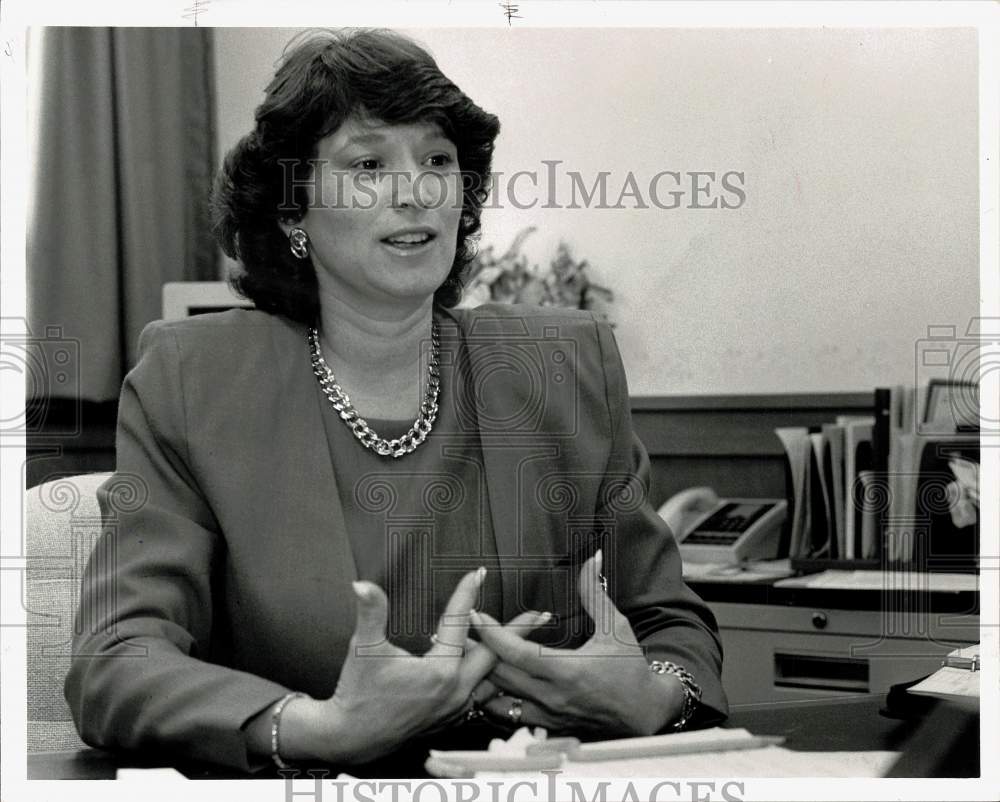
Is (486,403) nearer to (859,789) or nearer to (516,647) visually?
(516,647)

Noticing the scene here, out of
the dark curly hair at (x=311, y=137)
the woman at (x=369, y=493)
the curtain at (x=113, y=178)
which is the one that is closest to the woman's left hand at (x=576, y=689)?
the woman at (x=369, y=493)

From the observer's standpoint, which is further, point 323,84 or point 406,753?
point 323,84

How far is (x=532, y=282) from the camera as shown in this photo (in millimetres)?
1245

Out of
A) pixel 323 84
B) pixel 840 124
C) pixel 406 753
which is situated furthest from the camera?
pixel 840 124

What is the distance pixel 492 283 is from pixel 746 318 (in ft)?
0.92

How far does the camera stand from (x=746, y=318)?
1.21m

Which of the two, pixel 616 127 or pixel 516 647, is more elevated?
pixel 616 127

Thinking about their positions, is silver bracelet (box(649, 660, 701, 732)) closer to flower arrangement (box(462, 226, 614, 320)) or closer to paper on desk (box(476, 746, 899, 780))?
paper on desk (box(476, 746, 899, 780))

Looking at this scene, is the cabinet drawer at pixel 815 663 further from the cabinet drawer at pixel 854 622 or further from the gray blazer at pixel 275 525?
the gray blazer at pixel 275 525

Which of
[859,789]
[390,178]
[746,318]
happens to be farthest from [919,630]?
[390,178]

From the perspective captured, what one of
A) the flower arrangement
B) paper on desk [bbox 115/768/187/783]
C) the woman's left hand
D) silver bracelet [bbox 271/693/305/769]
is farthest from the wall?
paper on desk [bbox 115/768/187/783]

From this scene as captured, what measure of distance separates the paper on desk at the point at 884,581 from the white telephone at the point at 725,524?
6 centimetres

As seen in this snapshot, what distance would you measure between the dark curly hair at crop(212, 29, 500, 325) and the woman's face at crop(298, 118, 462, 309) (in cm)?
1

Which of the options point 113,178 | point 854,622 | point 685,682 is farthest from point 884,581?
point 113,178
